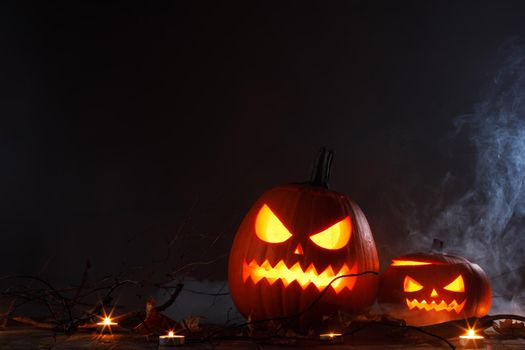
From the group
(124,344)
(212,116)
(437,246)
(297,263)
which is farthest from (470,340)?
(212,116)

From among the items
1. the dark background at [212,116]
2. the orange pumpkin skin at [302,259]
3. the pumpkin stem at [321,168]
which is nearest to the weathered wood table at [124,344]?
the orange pumpkin skin at [302,259]

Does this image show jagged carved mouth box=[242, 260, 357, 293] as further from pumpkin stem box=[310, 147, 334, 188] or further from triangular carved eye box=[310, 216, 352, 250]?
pumpkin stem box=[310, 147, 334, 188]

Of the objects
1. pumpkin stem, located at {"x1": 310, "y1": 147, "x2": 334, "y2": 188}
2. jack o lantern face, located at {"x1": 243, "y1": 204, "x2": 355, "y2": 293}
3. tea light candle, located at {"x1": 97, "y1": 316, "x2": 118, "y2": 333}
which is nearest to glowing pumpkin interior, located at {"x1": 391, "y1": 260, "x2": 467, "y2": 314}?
jack o lantern face, located at {"x1": 243, "y1": 204, "x2": 355, "y2": 293}

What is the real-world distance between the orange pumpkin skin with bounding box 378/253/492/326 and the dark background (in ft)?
1.60

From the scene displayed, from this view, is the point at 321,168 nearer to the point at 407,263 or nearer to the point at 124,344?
the point at 407,263

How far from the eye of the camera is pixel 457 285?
198 cm

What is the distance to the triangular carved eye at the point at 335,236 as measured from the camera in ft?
5.81

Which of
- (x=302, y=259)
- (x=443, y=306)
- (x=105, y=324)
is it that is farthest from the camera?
(x=443, y=306)

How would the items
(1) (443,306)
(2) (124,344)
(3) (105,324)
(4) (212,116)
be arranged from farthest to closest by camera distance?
1. (4) (212,116)
2. (1) (443,306)
3. (3) (105,324)
4. (2) (124,344)

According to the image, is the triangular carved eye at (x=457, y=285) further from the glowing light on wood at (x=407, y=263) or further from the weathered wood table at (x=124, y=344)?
the weathered wood table at (x=124, y=344)

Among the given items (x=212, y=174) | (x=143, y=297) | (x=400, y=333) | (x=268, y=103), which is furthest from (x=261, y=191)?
(x=400, y=333)

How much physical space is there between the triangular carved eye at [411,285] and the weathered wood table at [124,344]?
0.41 metres

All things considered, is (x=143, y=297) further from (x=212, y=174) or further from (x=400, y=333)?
(x=400, y=333)

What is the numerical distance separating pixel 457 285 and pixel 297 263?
66 cm
